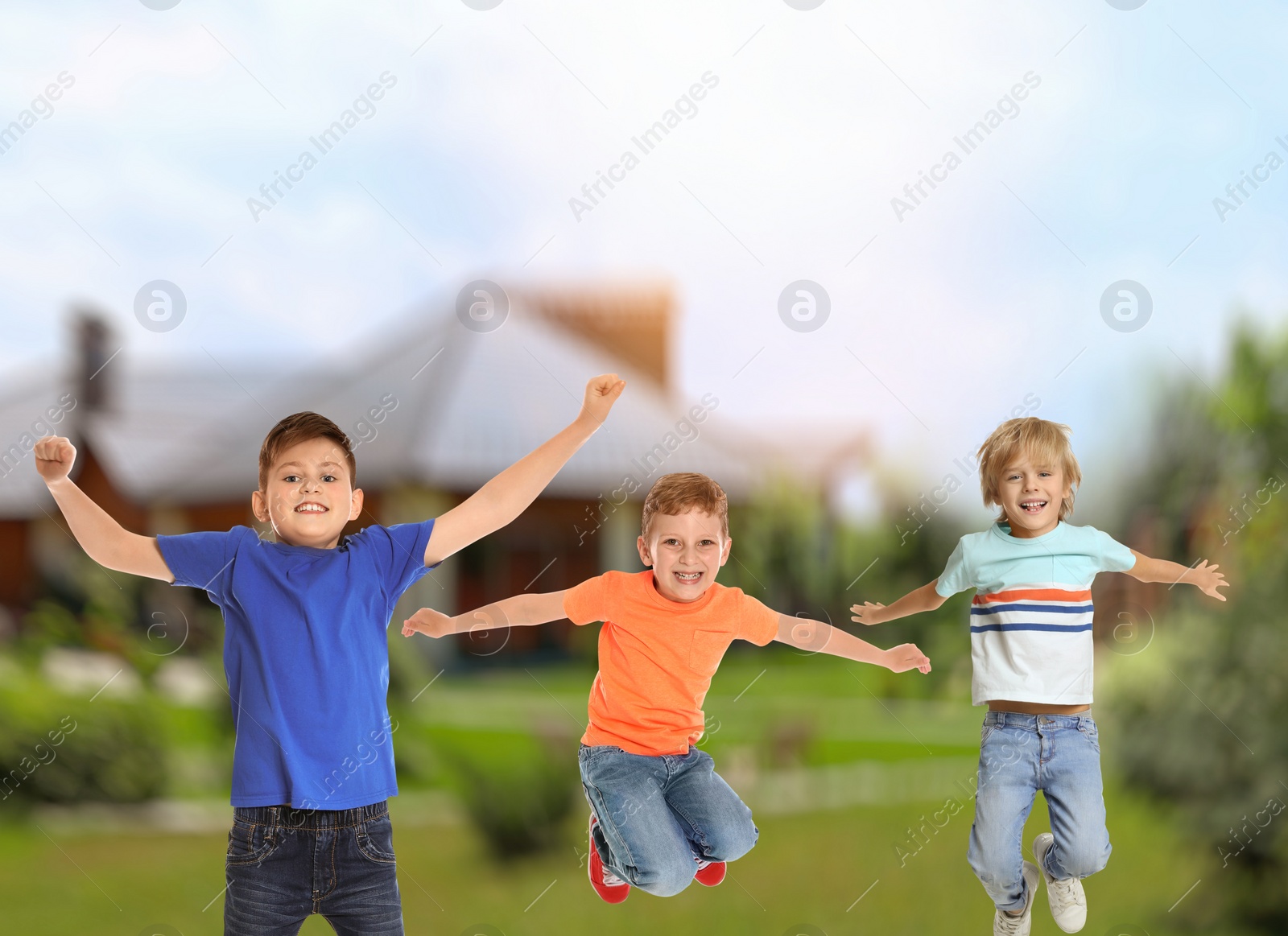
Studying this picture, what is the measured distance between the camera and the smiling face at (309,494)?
10.3 ft

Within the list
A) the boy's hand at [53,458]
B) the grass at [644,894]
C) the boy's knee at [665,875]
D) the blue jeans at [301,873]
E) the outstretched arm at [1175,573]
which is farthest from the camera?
the grass at [644,894]

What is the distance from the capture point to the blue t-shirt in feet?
9.65

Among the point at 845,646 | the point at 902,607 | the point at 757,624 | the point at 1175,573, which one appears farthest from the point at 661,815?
the point at 1175,573

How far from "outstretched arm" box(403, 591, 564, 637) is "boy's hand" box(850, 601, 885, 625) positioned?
3.31 ft

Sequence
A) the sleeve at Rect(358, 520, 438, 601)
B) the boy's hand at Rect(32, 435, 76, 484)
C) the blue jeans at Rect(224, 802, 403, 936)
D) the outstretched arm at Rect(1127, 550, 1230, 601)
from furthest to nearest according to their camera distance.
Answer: the outstretched arm at Rect(1127, 550, 1230, 601), the sleeve at Rect(358, 520, 438, 601), the boy's hand at Rect(32, 435, 76, 484), the blue jeans at Rect(224, 802, 403, 936)

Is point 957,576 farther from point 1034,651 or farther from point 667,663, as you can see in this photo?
point 667,663

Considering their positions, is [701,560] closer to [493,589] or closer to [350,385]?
[493,589]

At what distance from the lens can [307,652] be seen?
3.04 meters

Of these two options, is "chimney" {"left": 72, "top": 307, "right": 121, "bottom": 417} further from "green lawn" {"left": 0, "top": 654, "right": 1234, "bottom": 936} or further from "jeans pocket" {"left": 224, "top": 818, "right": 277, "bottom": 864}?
"jeans pocket" {"left": 224, "top": 818, "right": 277, "bottom": 864}

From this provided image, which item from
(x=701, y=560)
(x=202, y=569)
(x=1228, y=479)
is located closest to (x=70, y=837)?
(x=202, y=569)

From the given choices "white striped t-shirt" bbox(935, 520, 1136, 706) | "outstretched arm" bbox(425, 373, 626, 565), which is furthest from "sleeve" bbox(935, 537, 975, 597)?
"outstretched arm" bbox(425, 373, 626, 565)

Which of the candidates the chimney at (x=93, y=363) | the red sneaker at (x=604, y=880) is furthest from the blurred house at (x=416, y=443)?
the red sneaker at (x=604, y=880)

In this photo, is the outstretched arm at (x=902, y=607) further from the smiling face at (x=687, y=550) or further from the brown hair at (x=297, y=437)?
the brown hair at (x=297, y=437)

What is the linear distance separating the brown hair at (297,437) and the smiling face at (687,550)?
0.99 metres
